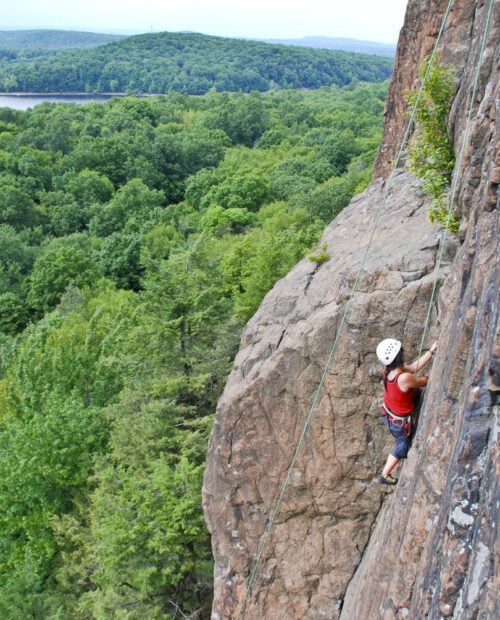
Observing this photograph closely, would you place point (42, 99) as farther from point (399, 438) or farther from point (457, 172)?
point (399, 438)

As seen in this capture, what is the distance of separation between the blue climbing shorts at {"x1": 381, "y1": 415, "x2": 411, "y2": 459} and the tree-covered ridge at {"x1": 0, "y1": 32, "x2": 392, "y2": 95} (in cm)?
14783

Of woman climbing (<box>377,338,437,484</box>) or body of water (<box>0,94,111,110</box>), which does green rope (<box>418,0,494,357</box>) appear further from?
body of water (<box>0,94,111,110</box>)

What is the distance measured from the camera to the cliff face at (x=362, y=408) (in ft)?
21.9

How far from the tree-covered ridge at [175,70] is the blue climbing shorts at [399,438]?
148 metres

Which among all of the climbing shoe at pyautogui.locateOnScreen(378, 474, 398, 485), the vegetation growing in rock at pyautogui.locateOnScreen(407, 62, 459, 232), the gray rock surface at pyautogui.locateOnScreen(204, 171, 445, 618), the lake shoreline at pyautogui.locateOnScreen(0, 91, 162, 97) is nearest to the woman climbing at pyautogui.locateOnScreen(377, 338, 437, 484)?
the climbing shoe at pyautogui.locateOnScreen(378, 474, 398, 485)

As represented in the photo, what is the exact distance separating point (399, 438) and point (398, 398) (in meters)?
0.61

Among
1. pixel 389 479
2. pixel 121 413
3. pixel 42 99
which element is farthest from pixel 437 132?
pixel 42 99

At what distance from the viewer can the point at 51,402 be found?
63.7 ft

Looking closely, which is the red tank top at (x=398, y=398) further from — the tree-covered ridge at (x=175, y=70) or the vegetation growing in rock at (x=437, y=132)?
the tree-covered ridge at (x=175, y=70)

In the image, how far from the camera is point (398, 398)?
321 inches

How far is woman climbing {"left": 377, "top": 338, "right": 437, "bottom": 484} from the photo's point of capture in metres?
8.00

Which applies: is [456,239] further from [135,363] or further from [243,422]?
[135,363]

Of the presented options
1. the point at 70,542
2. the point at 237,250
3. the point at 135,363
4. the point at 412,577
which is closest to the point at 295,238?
the point at 237,250

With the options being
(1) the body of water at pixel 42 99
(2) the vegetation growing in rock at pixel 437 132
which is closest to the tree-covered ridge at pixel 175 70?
(1) the body of water at pixel 42 99
